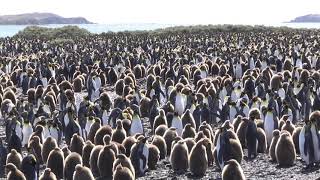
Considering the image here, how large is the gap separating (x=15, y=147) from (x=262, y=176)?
462cm

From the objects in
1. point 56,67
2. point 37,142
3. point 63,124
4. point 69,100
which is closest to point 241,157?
point 37,142

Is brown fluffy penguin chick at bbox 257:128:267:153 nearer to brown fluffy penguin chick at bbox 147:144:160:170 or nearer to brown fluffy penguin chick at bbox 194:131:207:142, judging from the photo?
brown fluffy penguin chick at bbox 194:131:207:142

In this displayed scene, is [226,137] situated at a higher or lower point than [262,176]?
higher

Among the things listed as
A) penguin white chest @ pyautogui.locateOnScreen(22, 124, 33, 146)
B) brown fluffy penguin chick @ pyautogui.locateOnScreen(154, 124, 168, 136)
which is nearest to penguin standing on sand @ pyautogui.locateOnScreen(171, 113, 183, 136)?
brown fluffy penguin chick @ pyautogui.locateOnScreen(154, 124, 168, 136)

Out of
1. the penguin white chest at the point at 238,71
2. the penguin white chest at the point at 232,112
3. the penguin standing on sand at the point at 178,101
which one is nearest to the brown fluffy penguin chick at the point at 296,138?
the penguin white chest at the point at 232,112

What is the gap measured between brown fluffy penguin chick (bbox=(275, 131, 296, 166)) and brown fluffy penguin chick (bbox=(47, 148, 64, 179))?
3.48 meters

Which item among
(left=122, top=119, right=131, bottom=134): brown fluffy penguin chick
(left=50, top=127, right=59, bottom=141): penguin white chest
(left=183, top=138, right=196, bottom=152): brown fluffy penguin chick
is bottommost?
(left=50, top=127, right=59, bottom=141): penguin white chest

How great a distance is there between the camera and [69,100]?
1429cm

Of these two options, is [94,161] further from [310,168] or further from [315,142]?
[315,142]

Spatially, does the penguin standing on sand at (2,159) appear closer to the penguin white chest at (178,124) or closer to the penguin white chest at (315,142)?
the penguin white chest at (178,124)

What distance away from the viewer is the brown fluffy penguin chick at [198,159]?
8633 mm

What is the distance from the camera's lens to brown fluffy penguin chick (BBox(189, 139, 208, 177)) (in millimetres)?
8633

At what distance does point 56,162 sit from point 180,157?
1.97 meters

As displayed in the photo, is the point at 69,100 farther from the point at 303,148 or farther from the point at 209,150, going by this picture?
the point at 303,148
